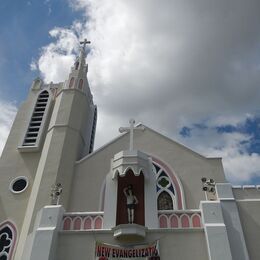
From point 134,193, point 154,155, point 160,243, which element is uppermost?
point 154,155

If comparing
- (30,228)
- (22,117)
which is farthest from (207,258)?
(22,117)

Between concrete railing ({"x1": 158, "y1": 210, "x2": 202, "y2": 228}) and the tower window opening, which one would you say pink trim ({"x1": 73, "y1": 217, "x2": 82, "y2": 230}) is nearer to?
concrete railing ({"x1": 158, "y1": 210, "x2": 202, "y2": 228})

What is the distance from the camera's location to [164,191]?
1405 cm

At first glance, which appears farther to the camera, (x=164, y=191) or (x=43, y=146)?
(x=43, y=146)

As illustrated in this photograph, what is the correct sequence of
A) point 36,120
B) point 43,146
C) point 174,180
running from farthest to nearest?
point 36,120 < point 43,146 < point 174,180

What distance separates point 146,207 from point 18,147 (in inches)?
398

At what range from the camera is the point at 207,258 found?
8.77 m

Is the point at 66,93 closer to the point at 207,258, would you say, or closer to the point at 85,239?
the point at 85,239

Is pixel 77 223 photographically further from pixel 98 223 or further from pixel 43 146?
pixel 43 146

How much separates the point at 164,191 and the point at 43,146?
7.62 metres

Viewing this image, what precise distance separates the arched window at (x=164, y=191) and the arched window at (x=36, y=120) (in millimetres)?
7787

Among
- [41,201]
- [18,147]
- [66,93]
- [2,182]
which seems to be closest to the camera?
[41,201]

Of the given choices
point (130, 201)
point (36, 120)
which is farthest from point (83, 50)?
point (130, 201)

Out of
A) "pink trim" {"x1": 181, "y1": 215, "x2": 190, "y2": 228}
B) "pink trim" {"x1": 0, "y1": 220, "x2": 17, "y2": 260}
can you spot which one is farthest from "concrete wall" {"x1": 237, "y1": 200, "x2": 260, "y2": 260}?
"pink trim" {"x1": 0, "y1": 220, "x2": 17, "y2": 260}
